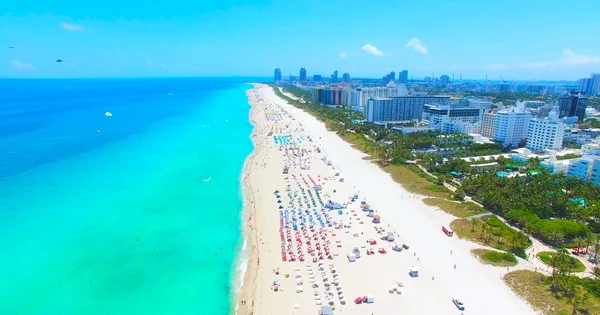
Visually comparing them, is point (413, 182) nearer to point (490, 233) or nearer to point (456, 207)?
point (456, 207)

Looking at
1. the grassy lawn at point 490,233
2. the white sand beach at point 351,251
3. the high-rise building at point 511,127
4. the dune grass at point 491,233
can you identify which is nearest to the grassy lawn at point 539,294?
the white sand beach at point 351,251

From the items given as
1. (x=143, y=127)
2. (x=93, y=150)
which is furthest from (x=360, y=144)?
(x=143, y=127)

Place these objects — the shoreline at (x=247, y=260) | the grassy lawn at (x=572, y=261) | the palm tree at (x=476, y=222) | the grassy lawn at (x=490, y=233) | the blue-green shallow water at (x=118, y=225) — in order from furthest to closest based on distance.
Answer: the palm tree at (x=476, y=222)
the grassy lawn at (x=490, y=233)
the grassy lawn at (x=572, y=261)
the blue-green shallow water at (x=118, y=225)
the shoreline at (x=247, y=260)

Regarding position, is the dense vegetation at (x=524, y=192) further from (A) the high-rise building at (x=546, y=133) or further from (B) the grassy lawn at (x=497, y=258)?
(A) the high-rise building at (x=546, y=133)

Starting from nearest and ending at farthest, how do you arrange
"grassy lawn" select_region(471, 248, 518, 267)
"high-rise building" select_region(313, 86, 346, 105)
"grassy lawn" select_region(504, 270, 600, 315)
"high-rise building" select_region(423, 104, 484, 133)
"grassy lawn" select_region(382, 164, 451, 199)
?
1. "grassy lawn" select_region(504, 270, 600, 315)
2. "grassy lawn" select_region(471, 248, 518, 267)
3. "grassy lawn" select_region(382, 164, 451, 199)
4. "high-rise building" select_region(423, 104, 484, 133)
5. "high-rise building" select_region(313, 86, 346, 105)

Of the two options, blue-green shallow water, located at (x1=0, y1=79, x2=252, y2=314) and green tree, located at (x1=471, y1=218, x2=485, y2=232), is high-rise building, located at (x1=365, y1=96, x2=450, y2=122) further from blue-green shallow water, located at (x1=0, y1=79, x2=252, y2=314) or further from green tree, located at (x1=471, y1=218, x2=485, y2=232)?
green tree, located at (x1=471, y1=218, x2=485, y2=232)

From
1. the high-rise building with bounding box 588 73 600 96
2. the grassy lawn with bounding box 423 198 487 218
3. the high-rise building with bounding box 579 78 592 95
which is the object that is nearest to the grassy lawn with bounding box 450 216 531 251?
the grassy lawn with bounding box 423 198 487 218
